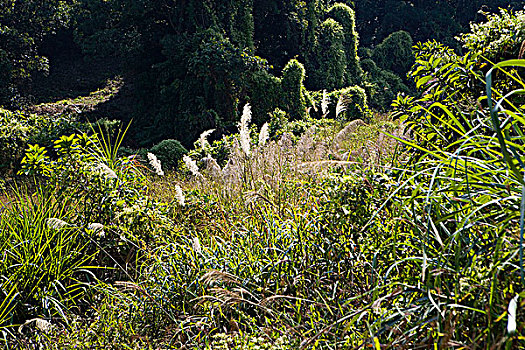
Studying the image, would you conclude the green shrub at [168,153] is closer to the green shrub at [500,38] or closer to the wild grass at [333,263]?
the wild grass at [333,263]

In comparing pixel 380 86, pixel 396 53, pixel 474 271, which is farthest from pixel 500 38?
pixel 396 53

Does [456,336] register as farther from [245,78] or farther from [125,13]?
[125,13]

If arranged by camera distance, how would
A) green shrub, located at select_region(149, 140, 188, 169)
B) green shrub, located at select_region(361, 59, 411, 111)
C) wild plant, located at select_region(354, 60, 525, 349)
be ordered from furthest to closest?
green shrub, located at select_region(361, 59, 411, 111) < green shrub, located at select_region(149, 140, 188, 169) < wild plant, located at select_region(354, 60, 525, 349)

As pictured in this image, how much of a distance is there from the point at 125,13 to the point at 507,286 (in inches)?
548

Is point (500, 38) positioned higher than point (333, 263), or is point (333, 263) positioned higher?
point (500, 38)

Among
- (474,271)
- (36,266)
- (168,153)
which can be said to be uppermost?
(474,271)

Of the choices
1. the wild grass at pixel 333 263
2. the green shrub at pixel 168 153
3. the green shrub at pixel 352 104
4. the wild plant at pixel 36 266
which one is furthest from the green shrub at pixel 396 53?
the wild plant at pixel 36 266

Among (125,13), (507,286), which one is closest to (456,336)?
(507,286)

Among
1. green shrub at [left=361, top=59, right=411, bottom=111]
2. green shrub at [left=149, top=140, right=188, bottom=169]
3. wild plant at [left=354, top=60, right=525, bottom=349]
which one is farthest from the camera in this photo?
green shrub at [left=361, top=59, right=411, bottom=111]

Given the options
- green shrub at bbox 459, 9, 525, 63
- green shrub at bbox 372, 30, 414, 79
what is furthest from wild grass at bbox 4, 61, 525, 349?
green shrub at bbox 372, 30, 414, 79

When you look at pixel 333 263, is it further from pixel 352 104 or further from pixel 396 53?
pixel 396 53

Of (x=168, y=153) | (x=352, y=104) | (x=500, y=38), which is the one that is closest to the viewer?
(x=500, y=38)

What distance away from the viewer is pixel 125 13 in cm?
1373

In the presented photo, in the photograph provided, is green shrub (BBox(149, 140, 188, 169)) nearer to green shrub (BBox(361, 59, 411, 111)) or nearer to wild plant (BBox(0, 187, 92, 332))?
wild plant (BBox(0, 187, 92, 332))
